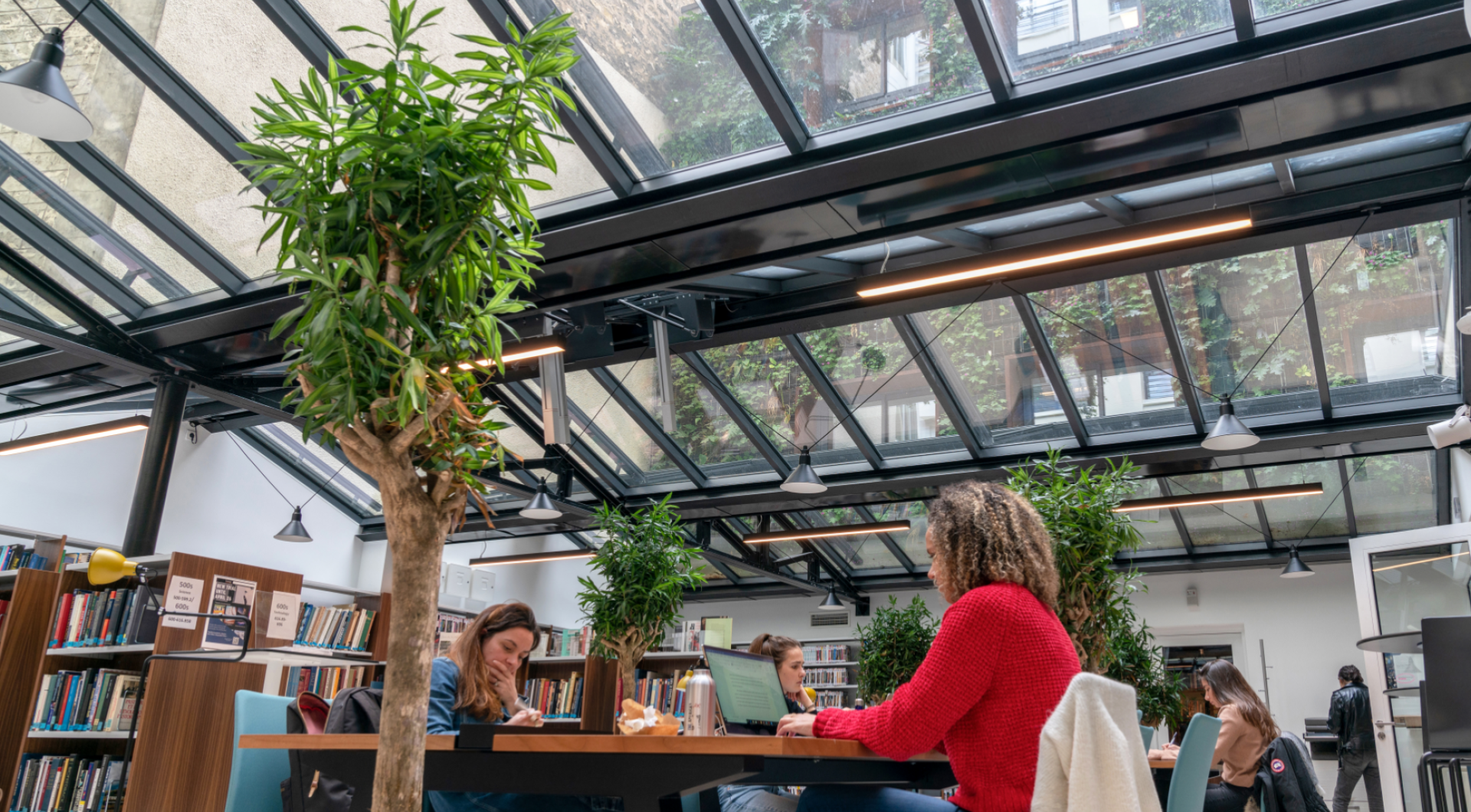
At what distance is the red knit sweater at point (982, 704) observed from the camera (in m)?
1.82

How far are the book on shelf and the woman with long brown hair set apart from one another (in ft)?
Answer: 18.7

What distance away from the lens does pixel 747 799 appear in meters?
2.50

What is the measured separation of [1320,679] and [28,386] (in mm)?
12896

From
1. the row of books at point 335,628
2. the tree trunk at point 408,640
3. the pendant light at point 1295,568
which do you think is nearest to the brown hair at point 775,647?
the row of books at point 335,628

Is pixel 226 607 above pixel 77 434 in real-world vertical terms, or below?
below

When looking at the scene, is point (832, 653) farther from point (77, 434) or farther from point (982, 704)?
point (982, 704)

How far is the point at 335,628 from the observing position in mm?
7102

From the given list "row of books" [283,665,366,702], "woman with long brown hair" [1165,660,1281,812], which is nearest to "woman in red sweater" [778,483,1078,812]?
"woman with long brown hair" [1165,660,1281,812]

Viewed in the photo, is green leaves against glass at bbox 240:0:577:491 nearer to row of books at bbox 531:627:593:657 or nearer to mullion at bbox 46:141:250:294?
mullion at bbox 46:141:250:294

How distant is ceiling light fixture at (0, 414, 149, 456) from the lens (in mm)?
7320

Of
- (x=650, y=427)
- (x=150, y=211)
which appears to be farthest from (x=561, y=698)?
(x=150, y=211)

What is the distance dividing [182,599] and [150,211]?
2.41 metres

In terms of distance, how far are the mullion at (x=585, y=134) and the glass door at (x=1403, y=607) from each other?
6009 millimetres

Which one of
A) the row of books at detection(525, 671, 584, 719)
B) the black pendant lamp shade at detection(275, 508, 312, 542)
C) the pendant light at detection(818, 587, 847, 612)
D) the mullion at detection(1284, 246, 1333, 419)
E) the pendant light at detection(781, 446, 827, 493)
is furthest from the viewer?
the pendant light at detection(818, 587, 847, 612)
